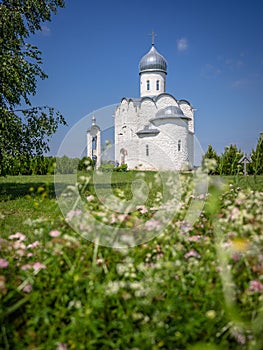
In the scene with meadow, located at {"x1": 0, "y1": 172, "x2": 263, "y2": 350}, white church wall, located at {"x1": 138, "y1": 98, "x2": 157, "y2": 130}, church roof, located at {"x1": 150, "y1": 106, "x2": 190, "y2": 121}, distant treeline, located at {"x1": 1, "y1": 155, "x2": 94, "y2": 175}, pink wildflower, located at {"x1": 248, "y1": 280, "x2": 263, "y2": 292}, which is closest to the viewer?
meadow, located at {"x1": 0, "y1": 172, "x2": 263, "y2": 350}

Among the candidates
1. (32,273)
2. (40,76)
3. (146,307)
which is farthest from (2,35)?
(146,307)

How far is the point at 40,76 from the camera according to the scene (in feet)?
32.4

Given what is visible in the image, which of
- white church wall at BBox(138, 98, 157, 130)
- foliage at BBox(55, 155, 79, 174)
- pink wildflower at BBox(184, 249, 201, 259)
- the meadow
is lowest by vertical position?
the meadow

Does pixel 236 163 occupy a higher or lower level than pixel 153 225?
higher

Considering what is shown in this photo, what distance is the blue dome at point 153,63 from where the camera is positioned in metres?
33.8

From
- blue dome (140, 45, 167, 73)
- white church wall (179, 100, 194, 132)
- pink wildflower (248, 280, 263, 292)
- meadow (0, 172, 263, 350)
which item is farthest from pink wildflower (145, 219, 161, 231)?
blue dome (140, 45, 167, 73)

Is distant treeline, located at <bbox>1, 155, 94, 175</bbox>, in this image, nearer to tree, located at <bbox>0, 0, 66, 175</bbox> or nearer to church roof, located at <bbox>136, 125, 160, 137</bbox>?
tree, located at <bbox>0, 0, 66, 175</bbox>

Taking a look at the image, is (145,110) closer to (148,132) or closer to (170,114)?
(170,114)

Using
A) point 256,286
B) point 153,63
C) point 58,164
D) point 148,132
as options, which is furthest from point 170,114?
point 256,286

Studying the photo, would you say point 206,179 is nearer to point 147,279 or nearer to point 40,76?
point 147,279

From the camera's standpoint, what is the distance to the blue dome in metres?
33.8

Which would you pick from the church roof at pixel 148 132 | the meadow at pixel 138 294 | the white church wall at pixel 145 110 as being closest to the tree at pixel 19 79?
the meadow at pixel 138 294

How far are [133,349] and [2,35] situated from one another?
9.17 metres

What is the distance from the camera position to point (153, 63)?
111 feet
